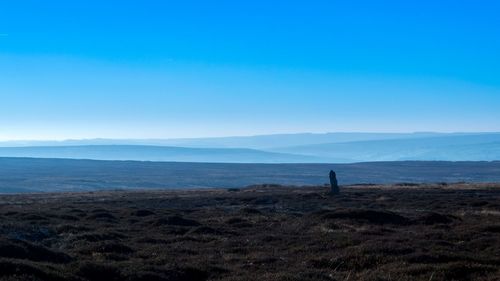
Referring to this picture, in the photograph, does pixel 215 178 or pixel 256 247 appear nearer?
pixel 256 247

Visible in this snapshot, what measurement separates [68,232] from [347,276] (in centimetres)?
1384

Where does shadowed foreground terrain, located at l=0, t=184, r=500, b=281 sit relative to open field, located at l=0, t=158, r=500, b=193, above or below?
above

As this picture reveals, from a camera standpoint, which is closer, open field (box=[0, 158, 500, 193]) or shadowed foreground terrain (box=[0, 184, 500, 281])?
shadowed foreground terrain (box=[0, 184, 500, 281])

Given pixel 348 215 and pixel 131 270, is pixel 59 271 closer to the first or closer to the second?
pixel 131 270

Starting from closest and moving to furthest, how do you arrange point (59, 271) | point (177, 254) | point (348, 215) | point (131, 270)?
1. point (59, 271)
2. point (131, 270)
3. point (177, 254)
4. point (348, 215)

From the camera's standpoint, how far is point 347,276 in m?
15.2

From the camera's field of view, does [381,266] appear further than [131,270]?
Yes

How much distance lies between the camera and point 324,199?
50.1 m

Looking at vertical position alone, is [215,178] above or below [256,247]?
below

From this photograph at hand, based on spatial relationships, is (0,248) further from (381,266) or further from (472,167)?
(472,167)

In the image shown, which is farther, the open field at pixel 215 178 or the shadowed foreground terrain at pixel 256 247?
the open field at pixel 215 178

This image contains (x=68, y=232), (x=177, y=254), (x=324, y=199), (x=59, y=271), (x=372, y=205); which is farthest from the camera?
(x=324, y=199)

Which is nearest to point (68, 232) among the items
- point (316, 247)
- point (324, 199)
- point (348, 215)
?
point (316, 247)

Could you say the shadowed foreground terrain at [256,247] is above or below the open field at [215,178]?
above
